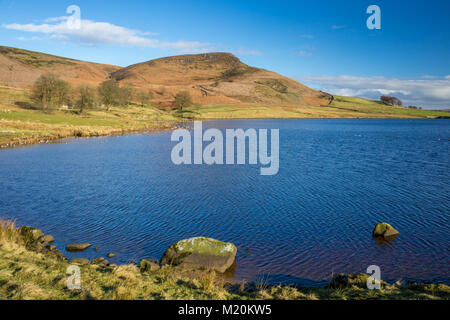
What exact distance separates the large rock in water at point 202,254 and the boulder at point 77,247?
4.64 m

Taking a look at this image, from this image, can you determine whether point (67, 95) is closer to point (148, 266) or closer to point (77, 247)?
point (77, 247)

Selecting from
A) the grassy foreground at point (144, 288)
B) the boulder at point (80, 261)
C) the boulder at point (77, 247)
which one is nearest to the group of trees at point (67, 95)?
the boulder at point (77, 247)

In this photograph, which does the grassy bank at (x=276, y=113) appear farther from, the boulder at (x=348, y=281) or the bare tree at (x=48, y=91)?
the boulder at (x=348, y=281)

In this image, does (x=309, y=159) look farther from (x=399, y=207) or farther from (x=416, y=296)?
(x=416, y=296)

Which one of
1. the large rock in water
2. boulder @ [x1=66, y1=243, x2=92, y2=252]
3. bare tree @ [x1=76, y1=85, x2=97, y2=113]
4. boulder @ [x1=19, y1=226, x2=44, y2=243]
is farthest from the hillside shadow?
the large rock in water

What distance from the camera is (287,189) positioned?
26.7 meters

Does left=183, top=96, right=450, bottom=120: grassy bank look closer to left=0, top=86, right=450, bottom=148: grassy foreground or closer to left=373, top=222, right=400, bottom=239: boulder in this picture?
left=0, top=86, right=450, bottom=148: grassy foreground

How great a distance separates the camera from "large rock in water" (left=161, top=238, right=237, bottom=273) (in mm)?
13281

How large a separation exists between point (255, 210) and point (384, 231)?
838 centimetres

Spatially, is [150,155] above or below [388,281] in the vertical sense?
above

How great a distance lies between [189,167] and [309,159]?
60.1 feet

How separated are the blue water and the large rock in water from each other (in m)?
0.84

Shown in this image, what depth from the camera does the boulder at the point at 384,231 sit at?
1659 centimetres

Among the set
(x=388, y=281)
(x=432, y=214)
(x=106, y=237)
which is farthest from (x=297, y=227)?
(x=106, y=237)
